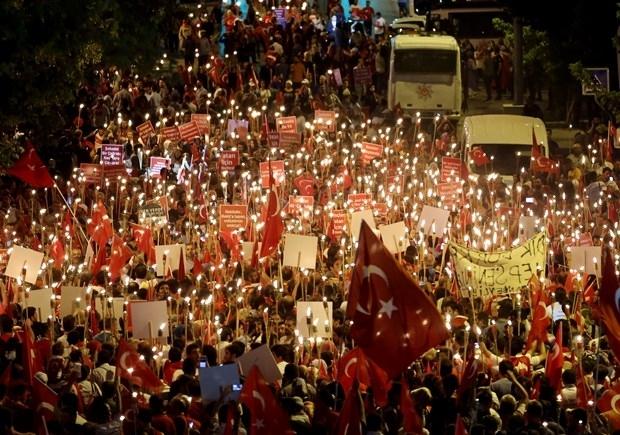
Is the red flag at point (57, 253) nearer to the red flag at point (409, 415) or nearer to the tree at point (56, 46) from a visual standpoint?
the tree at point (56, 46)

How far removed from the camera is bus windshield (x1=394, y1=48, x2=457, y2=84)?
113 feet

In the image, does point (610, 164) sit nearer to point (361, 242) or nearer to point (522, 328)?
point (522, 328)

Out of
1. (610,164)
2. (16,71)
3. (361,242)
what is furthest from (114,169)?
(361,242)

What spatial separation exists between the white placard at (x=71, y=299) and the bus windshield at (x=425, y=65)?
1940cm

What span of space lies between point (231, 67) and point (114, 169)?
39.0 ft

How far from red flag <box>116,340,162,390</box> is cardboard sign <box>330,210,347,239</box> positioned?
6237 millimetres

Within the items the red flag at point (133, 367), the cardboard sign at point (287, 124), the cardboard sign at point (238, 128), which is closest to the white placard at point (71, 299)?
the red flag at point (133, 367)

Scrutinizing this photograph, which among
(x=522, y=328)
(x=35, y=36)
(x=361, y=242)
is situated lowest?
(x=522, y=328)

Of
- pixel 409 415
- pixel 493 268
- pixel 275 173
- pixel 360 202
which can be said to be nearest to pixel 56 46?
pixel 360 202

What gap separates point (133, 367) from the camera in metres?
13.2

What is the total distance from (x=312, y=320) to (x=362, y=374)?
1458mm

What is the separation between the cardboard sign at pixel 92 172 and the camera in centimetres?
2206

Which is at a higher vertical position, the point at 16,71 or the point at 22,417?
the point at 16,71

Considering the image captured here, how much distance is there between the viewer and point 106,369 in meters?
13.9
